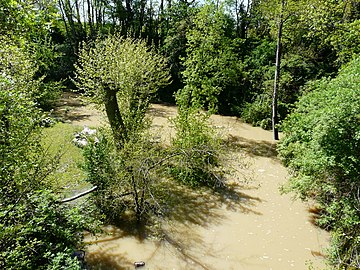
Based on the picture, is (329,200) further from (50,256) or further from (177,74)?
(177,74)

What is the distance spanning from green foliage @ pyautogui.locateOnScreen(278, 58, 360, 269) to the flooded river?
98cm

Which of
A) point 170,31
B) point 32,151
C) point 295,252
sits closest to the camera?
point 32,151

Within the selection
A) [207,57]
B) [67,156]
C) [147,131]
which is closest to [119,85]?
[147,131]

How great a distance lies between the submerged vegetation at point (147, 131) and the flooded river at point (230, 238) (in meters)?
0.71

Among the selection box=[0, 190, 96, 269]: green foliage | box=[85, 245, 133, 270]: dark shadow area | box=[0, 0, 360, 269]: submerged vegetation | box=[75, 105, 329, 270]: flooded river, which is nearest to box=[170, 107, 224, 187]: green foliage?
box=[0, 0, 360, 269]: submerged vegetation

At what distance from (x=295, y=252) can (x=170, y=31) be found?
61.1ft

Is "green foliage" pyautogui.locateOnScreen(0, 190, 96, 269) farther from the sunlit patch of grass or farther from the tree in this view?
the tree

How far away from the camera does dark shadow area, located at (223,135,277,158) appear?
1389 cm

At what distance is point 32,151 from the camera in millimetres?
6152

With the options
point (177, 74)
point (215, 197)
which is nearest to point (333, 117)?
point (215, 197)

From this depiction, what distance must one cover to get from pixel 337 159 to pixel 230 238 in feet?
Answer: 11.0

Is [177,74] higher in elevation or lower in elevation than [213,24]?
lower

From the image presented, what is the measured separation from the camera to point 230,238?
7.88 m

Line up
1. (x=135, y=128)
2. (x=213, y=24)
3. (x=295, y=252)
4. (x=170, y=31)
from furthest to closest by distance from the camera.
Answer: (x=170, y=31)
(x=213, y=24)
(x=135, y=128)
(x=295, y=252)
